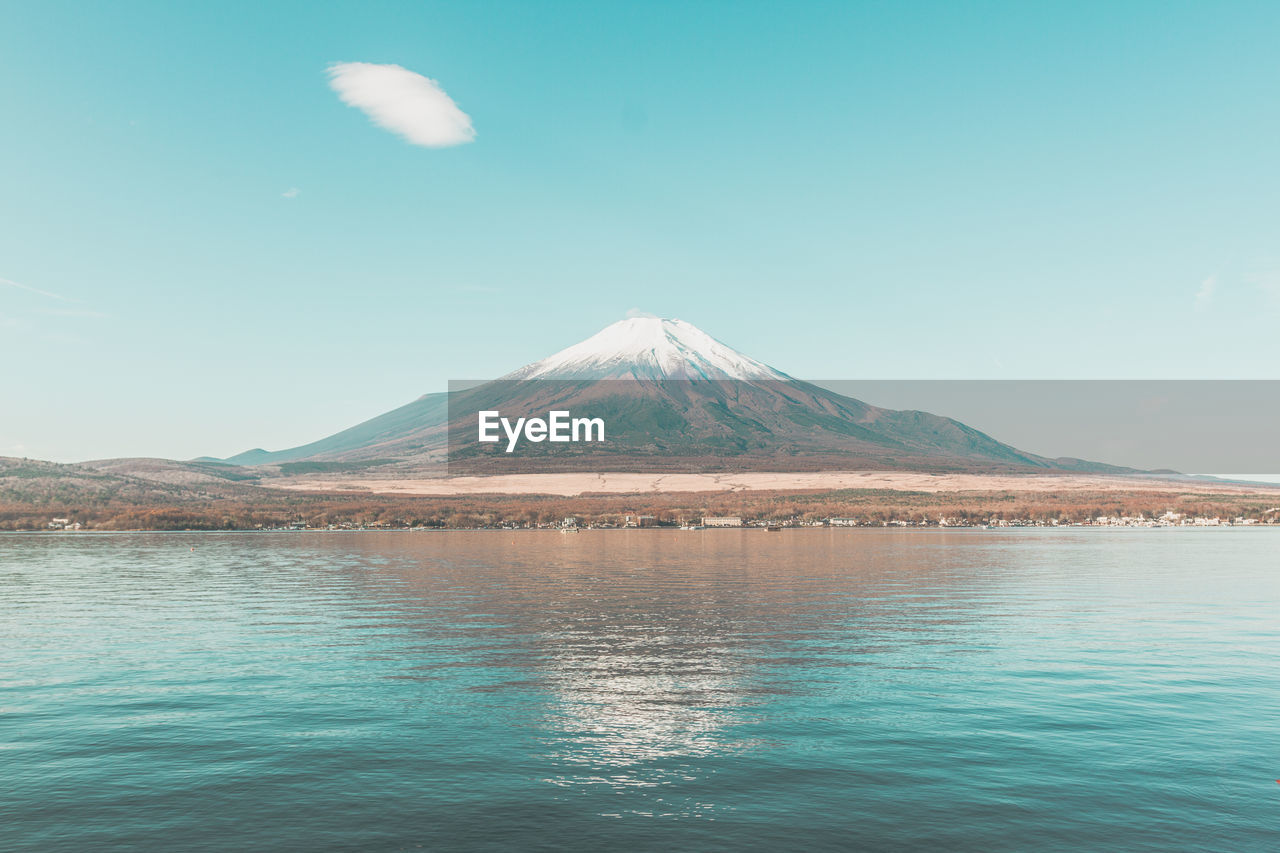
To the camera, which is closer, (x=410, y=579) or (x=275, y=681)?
(x=275, y=681)

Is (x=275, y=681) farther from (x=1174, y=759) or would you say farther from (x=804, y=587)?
(x=804, y=587)

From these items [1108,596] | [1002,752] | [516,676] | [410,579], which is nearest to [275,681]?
[516,676]

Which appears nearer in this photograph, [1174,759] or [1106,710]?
[1174,759]

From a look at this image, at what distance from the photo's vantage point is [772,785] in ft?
81.2

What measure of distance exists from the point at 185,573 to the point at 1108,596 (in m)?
100.0

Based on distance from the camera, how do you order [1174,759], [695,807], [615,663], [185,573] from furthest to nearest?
[185,573], [615,663], [1174,759], [695,807]

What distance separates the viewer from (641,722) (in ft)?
103

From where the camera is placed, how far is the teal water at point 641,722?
2191 centimetres

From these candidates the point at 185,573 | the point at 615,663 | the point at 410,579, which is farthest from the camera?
the point at 185,573

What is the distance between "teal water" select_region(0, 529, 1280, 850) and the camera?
21.9m

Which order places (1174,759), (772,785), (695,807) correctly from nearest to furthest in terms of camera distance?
(695,807), (772,785), (1174,759)

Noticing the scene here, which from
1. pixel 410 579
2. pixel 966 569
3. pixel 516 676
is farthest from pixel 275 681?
pixel 966 569

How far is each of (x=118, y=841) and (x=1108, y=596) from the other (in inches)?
2991

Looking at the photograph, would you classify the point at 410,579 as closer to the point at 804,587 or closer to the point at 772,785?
the point at 804,587
